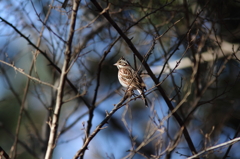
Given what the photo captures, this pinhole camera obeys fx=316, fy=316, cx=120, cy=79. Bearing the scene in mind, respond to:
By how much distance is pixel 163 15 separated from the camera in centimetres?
902

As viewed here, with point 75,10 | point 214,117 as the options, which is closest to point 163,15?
point 214,117

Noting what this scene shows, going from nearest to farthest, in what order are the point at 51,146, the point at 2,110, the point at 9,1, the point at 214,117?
the point at 51,146
the point at 9,1
the point at 214,117
the point at 2,110

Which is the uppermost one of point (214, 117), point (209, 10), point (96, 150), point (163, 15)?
point (163, 15)

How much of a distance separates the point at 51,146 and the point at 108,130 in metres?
8.46

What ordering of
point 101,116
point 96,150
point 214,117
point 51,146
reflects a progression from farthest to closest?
point 101,116 < point 96,150 < point 214,117 < point 51,146

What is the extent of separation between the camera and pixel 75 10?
4500 millimetres

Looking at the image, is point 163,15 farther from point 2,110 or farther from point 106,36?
point 2,110

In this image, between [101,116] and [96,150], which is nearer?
[96,150]

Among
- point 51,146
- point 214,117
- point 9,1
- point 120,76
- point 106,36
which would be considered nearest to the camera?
point 51,146

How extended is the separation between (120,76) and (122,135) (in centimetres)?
582

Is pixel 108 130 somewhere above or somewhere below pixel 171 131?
above

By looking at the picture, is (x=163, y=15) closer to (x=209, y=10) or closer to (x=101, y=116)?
(x=209, y=10)

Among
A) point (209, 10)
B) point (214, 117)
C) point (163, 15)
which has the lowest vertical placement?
point (214, 117)

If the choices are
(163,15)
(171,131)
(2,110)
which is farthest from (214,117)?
(2,110)
